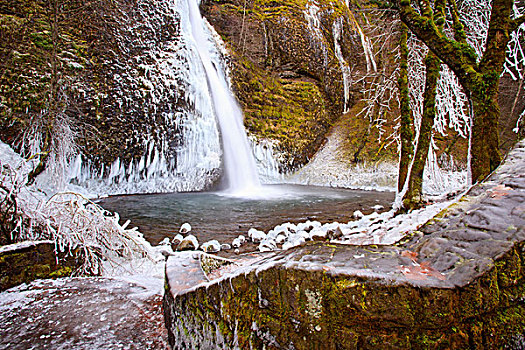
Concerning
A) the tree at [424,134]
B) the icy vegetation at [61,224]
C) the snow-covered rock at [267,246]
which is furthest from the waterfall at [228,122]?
the icy vegetation at [61,224]

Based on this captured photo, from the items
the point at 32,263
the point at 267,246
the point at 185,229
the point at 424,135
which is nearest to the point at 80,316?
the point at 32,263

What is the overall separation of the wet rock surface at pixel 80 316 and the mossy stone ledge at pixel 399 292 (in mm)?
730

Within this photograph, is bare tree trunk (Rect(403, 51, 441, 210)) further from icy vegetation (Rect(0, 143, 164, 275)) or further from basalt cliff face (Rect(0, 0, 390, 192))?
basalt cliff face (Rect(0, 0, 390, 192))

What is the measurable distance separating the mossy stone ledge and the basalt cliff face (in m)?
4.93

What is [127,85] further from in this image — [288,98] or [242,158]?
[288,98]

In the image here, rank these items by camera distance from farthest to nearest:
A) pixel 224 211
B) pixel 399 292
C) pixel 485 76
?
1. pixel 224 211
2. pixel 485 76
3. pixel 399 292

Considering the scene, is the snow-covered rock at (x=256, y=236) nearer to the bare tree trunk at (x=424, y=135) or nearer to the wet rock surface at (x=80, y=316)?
the wet rock surface at (x=80, y=316)

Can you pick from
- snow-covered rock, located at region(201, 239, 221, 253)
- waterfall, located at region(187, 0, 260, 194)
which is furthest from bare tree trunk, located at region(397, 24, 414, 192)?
waterfall, located at region(187, 0, 260, 194)

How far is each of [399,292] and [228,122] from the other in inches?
562

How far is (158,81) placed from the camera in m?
12.1

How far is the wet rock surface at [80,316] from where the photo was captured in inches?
76.8

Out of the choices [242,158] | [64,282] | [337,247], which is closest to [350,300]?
[337,247]

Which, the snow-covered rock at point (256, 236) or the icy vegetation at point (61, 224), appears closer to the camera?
the icy vegetation at point (61, 224)

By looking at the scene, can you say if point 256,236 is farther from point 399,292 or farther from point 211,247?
point 399,292
